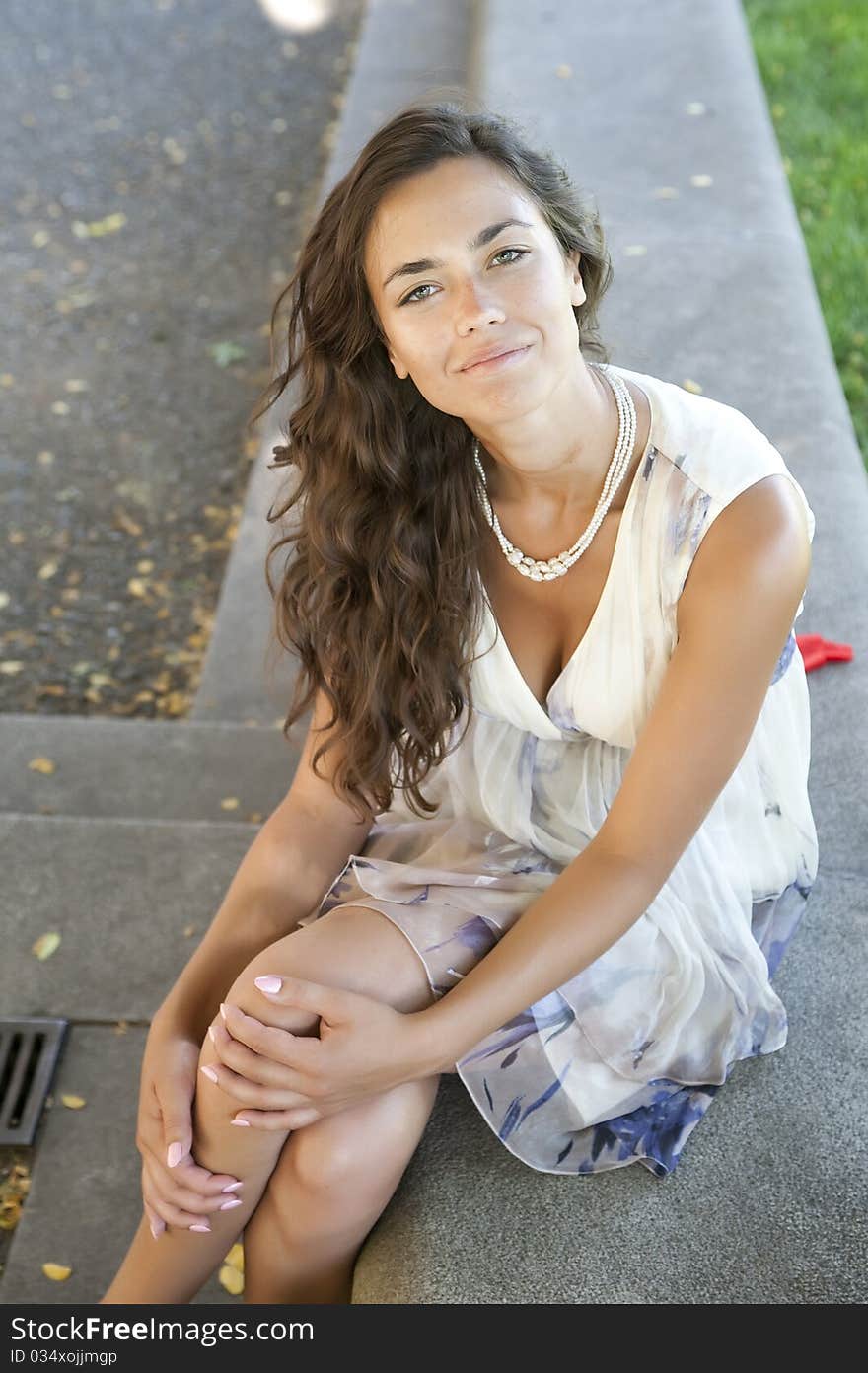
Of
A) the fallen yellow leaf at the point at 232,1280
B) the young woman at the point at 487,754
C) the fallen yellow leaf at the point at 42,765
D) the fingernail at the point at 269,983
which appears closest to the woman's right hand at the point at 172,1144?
the young woman at the point at 487,754

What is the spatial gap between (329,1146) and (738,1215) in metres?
0.52

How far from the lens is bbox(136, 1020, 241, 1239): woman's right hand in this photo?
71.3 inches

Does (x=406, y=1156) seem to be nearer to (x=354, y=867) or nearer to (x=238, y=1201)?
(x=238, y=1201)

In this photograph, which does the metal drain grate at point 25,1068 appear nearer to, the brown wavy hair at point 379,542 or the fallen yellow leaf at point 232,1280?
the fallen yellow leaf at point 232,1280

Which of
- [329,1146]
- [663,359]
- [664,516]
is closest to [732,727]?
[664,516]

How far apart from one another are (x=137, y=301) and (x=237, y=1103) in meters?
4.40

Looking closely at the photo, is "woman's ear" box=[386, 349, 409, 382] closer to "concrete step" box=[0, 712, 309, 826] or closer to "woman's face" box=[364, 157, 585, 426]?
"woman's face" box=[364, 157, 585, 426]

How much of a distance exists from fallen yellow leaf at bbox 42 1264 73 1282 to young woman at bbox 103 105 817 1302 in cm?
27

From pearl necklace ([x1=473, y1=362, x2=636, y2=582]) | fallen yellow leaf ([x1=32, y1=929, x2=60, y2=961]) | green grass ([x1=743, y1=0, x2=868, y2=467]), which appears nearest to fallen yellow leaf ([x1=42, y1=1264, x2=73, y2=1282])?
fallen yellow leaf ([x1=32, y1=929, x2=60, y2=961])

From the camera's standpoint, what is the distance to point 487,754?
212 centimetres

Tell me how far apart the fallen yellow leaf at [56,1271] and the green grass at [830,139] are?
2.99 metres

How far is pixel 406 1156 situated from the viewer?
70.1 inches

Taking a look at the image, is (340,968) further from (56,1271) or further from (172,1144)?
(56,1271)

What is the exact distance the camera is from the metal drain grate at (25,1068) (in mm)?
2375
